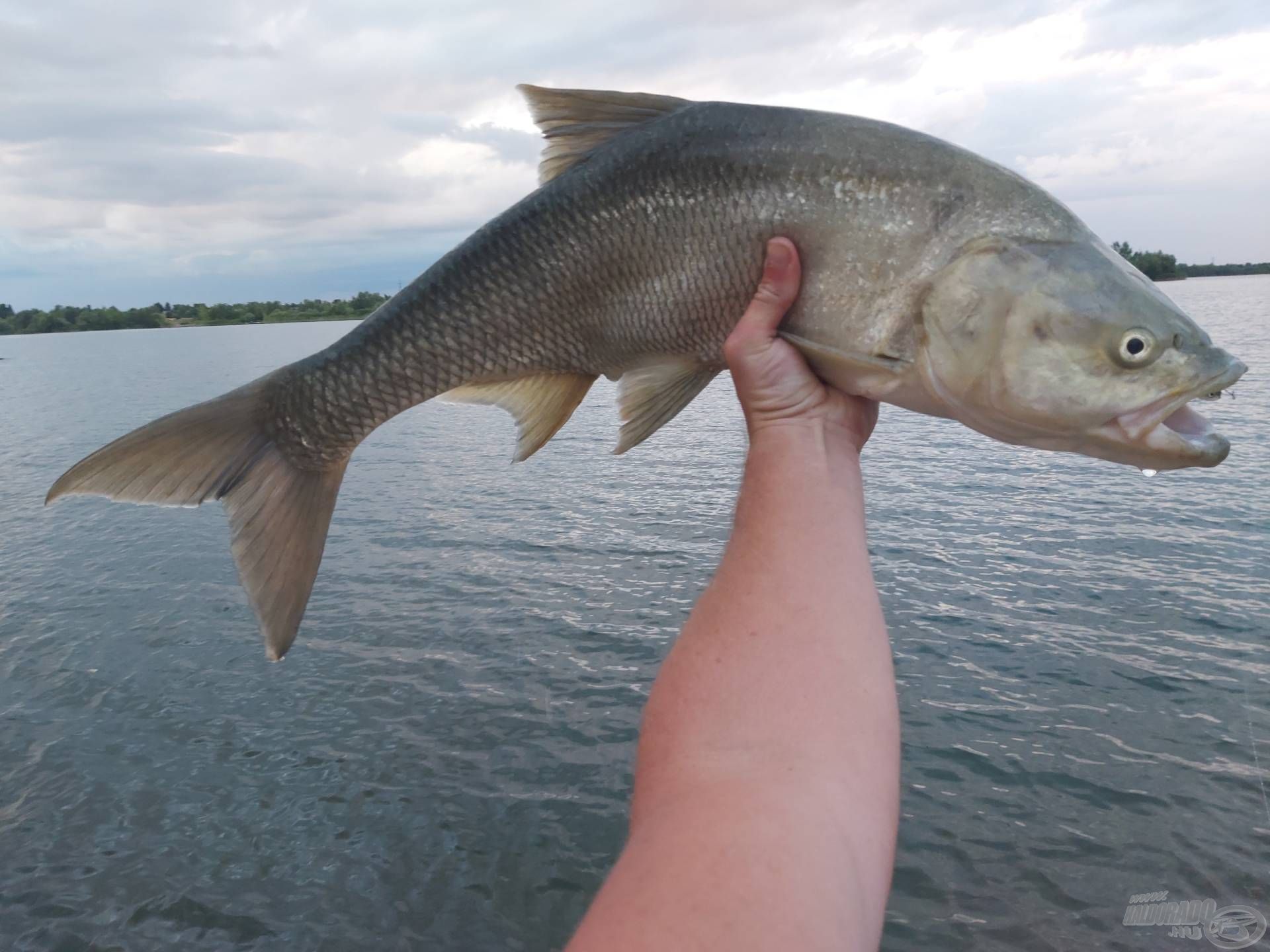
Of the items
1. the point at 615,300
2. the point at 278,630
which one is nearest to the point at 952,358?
the point at 615,300

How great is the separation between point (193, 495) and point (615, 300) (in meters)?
1.51

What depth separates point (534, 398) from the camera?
123 inches

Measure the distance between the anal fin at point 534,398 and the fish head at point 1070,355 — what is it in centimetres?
120

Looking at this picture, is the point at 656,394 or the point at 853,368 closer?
the point at 853,368

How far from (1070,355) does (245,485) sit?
2.60 m

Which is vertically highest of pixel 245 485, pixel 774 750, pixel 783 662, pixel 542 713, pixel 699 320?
pixel 699 320

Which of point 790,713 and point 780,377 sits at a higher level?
point 780,377

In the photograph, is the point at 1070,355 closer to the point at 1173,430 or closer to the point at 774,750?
the point at 1173,430

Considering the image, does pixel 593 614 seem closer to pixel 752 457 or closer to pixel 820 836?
pixel 752 457

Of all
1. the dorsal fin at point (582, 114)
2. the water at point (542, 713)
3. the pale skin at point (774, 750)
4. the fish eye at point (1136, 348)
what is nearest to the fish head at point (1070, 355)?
the fish eye at point (1136, 348)

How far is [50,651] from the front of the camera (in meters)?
10.7

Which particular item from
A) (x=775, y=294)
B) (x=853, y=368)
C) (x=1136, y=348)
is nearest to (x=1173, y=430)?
(x=1136, y=348)

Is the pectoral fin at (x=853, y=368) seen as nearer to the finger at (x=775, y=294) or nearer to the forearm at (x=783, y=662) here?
the finger at (x=775, y=294)

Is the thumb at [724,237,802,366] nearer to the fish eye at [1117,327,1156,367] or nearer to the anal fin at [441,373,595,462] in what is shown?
the anal fin at [441,373,595,462]
